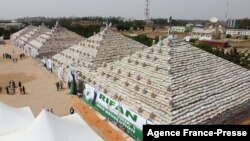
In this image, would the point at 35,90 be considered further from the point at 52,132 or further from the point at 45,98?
the point at 52,132

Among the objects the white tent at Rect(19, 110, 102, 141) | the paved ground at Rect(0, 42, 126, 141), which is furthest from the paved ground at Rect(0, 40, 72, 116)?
the white tent at Rect(19, 110, 102, 141)

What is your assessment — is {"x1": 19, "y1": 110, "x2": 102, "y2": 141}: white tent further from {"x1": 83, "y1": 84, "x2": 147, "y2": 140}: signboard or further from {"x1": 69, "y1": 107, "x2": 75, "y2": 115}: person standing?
{"x1": 69, "y1": 107, "x2": 75, "y2": 115}: person standing

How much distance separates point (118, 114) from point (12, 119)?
6369mm

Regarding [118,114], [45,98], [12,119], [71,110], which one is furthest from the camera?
[45,98]

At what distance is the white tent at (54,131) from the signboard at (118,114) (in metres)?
3.81

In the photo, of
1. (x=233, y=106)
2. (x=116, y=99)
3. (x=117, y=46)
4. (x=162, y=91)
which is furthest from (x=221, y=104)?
(x=117, y=46)

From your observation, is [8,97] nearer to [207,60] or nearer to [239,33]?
[207,60]

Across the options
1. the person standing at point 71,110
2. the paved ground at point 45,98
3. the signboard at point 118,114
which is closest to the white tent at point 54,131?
the signboard at point 118,114

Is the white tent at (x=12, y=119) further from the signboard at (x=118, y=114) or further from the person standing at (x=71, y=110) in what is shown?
the signboard at (x=118, y=114)

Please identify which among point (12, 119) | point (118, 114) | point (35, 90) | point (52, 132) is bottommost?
point (35, 90)

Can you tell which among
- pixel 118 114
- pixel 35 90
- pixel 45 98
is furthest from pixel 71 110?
pixel 35 90

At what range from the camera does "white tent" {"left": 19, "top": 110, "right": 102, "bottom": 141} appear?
12969mm

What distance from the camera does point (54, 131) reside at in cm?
1319

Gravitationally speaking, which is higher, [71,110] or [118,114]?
[118,114]
